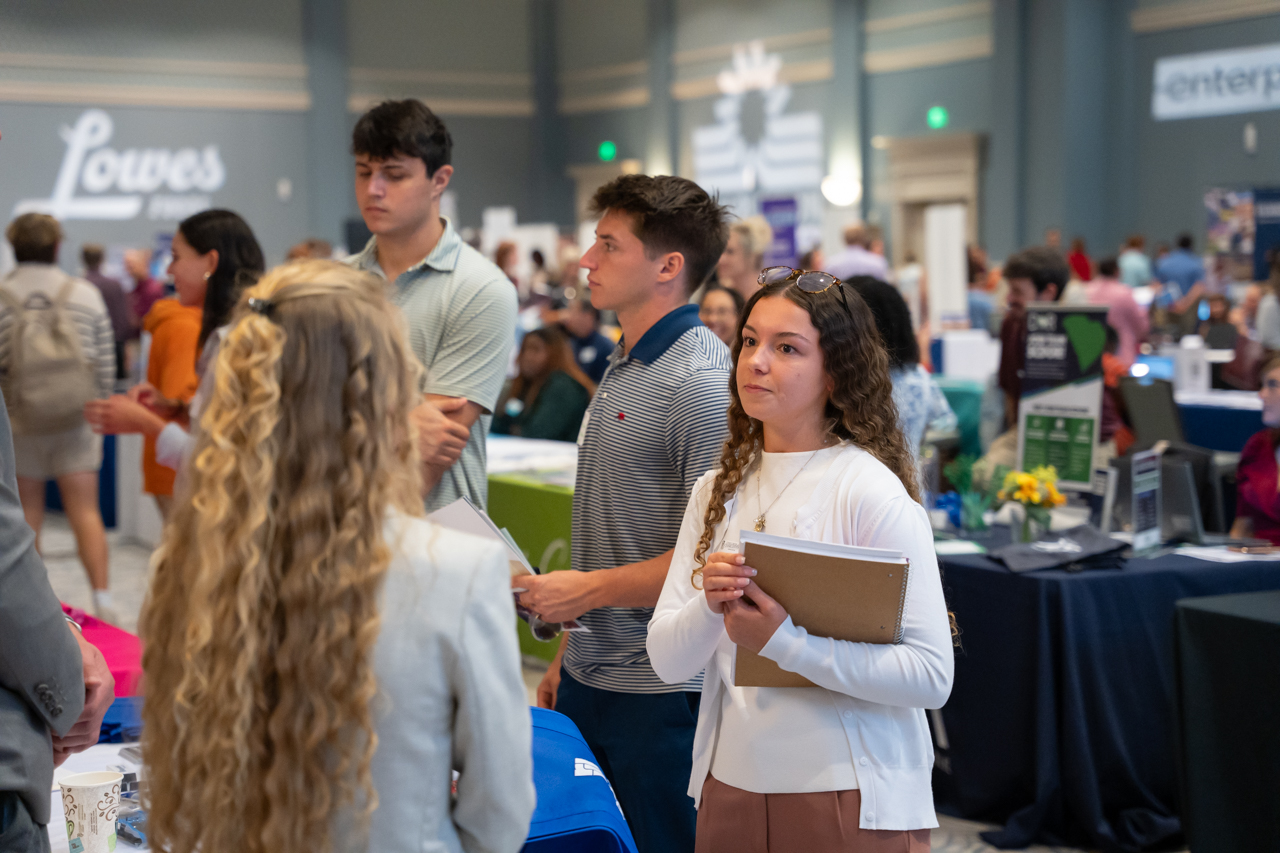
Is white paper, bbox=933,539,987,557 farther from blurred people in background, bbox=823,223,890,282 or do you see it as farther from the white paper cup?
the white paper cup

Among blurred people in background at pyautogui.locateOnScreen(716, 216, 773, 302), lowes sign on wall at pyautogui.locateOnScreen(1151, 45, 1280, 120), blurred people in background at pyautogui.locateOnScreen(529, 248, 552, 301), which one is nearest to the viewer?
blurred people in background at pyautogui.locateOnScreen(716, 216, 773, 302)

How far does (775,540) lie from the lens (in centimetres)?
153

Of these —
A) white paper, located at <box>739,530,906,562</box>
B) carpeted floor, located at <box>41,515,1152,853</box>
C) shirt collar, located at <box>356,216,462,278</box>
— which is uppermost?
shirt collar, located at <box>356,216,462,278</box>

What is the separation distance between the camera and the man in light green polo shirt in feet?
8.14

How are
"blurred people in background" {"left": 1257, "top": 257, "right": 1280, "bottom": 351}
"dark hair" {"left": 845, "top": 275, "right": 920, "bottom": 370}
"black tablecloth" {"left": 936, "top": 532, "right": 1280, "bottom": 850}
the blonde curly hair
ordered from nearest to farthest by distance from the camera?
the blonde curly hair
"black tablecloth" {"left": 936, "top": 532, "right": 1280, "bottom": 850}
"dark hair" {"left": 845, "top": 275, "right": 920, "bottom": 370}
"blurred people in background" {"left": 1257, "top": 257, "right": 1280, "bottom": 351}

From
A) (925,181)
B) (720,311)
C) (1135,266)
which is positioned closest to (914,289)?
(1135,266)

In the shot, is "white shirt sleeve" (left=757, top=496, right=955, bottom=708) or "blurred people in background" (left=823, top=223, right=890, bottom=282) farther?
"blurred people in background" (left=823, top=223, right=890, bottom=282)

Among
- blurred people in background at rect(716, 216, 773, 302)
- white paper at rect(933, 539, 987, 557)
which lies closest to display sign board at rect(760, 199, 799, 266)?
blurred people in background at rect(716, 216, 773, 302)

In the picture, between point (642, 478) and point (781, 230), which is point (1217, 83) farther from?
point (642, 478)

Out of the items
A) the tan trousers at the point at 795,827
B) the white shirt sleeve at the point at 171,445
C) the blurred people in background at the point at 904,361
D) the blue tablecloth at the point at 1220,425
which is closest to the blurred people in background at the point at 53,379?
the white shirt sleeve at the point at 171,445

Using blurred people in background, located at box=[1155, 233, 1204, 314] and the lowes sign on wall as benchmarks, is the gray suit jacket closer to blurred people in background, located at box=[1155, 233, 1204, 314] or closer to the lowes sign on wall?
blurred people in background, located at box=[1155, 233, 1204, 314]

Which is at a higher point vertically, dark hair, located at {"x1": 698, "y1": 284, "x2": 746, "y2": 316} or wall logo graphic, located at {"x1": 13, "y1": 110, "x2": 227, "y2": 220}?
wall logo graphic, located at {"x1": 13, "y1": 110, "x2": 227, "y2": 220}

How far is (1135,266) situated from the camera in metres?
12.9

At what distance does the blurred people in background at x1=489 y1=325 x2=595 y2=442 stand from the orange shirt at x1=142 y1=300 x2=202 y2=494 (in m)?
2.10
